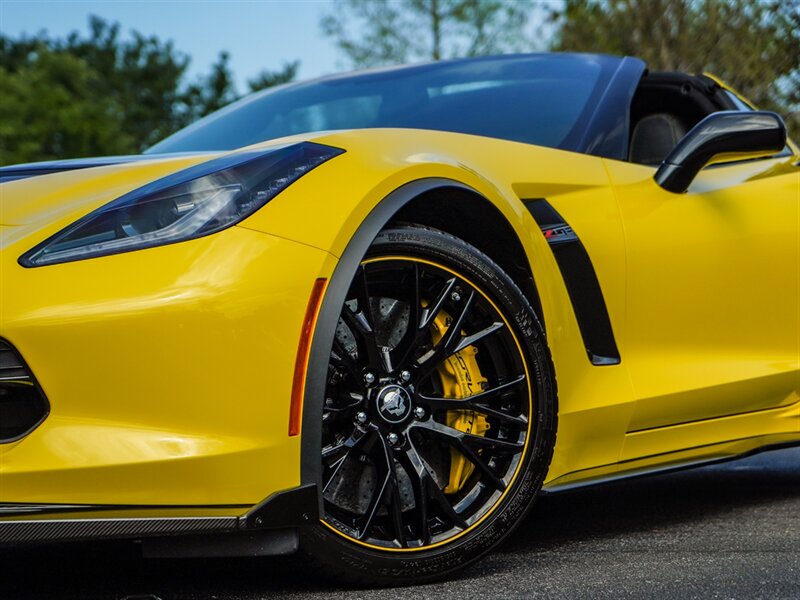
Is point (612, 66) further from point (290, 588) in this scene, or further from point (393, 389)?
point (290, 588)

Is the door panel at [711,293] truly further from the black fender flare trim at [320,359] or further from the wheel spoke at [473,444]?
the black fender flare trim at [320,359]

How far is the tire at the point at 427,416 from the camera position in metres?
2.60

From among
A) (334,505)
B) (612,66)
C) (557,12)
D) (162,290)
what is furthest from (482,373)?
(557,12)

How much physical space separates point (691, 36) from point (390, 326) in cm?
2085

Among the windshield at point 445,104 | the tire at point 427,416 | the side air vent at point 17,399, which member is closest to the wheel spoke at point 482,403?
the tire at point 427,416

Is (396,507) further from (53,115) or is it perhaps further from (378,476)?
(53,115)

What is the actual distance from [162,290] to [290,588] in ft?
2.57

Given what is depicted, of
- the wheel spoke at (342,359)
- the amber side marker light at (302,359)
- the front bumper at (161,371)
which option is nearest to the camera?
the front bumper at (161,371)

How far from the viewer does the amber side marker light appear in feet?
7.99

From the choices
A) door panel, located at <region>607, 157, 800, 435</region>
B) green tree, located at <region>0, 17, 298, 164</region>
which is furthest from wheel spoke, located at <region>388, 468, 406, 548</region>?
green tree, located at <region>0, 17, 298, 164</region>

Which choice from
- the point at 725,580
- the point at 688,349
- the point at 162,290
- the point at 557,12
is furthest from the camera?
the point at 557,12

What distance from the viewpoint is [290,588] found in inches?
105

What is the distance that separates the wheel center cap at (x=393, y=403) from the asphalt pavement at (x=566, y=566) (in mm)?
380

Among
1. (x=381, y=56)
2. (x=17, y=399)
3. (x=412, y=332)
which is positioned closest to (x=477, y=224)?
(x=412, y=332)
